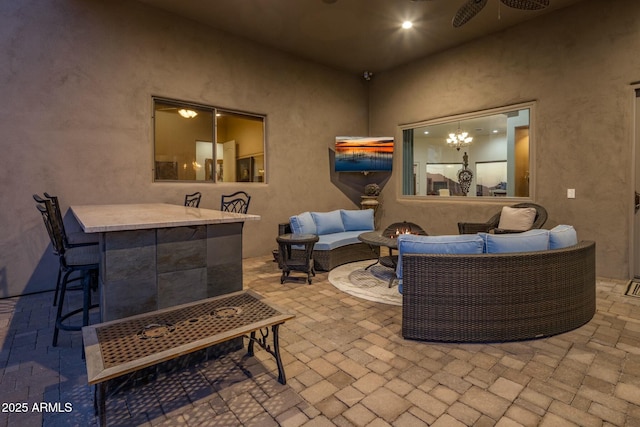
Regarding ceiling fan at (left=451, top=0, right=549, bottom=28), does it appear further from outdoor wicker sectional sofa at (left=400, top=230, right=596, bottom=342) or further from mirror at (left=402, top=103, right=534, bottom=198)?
outdoor wicker sectional sofa at (left=400, top=230, right=596, bottom=342)

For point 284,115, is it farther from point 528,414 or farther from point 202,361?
point 528,414

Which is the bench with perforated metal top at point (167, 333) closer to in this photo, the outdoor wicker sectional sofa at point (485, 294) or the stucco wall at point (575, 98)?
the outdoor wicker sectional sofa at point (485, 294)

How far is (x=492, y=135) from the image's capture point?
221 inches

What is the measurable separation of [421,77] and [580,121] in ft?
9.20

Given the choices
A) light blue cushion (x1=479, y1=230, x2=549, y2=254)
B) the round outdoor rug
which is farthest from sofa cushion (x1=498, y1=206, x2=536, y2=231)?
light blue cushion (x1=479, y1=230, x2=549, y2=254)

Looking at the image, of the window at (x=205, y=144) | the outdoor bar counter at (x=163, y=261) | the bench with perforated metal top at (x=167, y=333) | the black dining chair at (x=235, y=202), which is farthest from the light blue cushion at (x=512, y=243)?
the window at (x=205, y=144)

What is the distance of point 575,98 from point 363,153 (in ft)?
11.4

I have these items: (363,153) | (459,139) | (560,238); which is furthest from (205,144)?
(560,238)

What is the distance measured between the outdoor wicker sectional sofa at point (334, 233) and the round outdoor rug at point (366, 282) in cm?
16

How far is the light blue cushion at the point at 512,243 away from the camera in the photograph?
2512 millimetres

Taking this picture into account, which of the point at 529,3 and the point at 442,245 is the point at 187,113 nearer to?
the point at 442,245

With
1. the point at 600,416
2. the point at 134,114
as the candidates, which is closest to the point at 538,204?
the point at 600,416

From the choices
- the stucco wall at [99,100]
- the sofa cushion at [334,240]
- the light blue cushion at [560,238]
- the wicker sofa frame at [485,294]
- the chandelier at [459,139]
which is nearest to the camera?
the wicker sofa frame at [485,294]

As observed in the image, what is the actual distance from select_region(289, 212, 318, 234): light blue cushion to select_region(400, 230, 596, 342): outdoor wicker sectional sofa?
245cm
